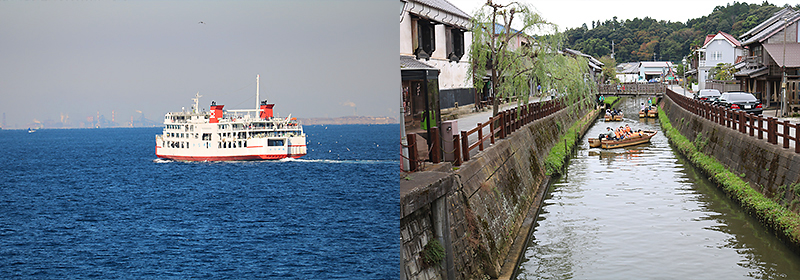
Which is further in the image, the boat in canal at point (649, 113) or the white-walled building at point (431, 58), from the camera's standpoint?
the boat in canal at point (649, 113)

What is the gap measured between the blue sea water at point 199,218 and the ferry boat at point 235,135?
2034 mm

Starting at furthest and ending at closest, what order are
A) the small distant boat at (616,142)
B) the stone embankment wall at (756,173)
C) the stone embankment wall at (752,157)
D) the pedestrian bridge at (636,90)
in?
the pedestrian bridge at (636,90) < the small distant boat at (616,142) < the stone embankment wall at (752,157) < the stone embankment wall at (756,173)

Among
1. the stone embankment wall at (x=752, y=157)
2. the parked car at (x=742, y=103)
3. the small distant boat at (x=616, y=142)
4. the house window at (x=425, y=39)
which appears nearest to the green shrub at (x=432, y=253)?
the stone embankment wall at (x=752, y=157)

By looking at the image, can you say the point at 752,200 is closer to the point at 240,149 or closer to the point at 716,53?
the point at 716,53

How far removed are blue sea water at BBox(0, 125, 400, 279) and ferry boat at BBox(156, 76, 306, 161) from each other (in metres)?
2.03

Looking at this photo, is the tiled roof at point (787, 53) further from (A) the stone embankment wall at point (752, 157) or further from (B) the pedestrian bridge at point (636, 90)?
(B) the pedestrian bridge at point (636, 90)

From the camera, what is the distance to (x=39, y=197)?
80.1 metres

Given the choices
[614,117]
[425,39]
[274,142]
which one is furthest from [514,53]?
[274,142]

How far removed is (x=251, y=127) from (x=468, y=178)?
82756 millimetres

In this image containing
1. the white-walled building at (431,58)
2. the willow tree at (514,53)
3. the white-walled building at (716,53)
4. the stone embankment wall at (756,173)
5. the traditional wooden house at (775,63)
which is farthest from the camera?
the white-walled building at (716,53)

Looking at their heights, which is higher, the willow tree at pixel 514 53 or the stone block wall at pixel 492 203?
the willow tree at pixel 514 53

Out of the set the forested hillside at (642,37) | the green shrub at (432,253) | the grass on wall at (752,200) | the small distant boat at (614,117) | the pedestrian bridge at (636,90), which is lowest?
the grass on wall at (752,200)

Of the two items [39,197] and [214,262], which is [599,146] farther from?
[39,197]

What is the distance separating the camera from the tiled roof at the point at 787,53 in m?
35.8
